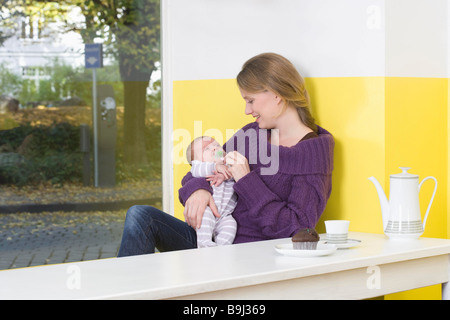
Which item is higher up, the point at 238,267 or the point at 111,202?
the point at 238,267

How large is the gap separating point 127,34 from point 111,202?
1.46 m

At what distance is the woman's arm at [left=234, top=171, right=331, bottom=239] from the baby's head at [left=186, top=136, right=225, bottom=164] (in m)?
0.26

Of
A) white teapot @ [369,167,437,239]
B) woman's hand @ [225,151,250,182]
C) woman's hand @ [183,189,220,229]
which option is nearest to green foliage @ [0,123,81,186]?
woman's hand @ [183,189,220,229]

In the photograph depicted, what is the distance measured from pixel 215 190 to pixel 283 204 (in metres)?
0.32

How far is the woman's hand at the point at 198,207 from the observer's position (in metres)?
2.90

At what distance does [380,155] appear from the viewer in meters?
2.85

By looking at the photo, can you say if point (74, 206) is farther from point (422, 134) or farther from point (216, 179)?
point (422, 134)

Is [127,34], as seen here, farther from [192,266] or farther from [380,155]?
[192,266]

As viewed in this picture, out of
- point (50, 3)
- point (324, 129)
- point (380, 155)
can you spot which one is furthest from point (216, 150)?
point (50, 3)

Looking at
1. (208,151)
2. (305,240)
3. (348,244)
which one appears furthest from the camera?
(208,151)

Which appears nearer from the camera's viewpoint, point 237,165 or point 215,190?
point 237,165

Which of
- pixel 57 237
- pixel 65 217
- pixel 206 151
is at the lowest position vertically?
pixel 57 237

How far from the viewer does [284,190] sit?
2859 mm

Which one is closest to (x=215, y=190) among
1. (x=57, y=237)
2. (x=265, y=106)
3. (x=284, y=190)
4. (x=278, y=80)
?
(x=284, y=190)
